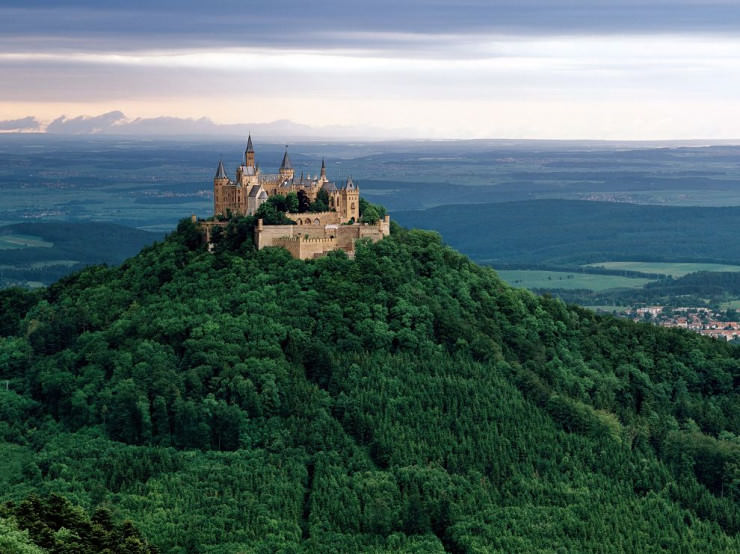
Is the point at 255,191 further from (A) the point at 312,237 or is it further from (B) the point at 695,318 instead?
(B) the point at 695,318

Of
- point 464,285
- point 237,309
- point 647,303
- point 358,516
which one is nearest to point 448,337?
point 464,285

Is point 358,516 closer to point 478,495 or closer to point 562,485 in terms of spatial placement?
point 478,495

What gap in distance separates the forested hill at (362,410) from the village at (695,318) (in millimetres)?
55930

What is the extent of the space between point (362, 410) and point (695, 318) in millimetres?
96731

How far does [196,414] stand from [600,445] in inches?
884

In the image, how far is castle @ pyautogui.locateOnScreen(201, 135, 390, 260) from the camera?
8656 cm

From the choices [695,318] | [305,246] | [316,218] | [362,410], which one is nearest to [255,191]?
[316,218]

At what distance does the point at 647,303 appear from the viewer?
18175 centimetres

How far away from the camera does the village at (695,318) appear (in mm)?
147625

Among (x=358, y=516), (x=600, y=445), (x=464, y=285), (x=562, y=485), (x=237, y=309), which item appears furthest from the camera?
→ (x=464, y=285)

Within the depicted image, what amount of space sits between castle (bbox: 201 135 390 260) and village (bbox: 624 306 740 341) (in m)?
64.4

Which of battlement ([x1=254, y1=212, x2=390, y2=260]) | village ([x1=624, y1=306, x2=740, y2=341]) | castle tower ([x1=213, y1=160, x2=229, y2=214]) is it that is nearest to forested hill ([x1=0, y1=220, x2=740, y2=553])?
battlement ([x1=254, y1=212, x2=390, y2=260])

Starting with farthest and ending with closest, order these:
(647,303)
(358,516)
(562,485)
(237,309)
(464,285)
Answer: (647,303), (464,285), (237,309), (562,485), (358,516)

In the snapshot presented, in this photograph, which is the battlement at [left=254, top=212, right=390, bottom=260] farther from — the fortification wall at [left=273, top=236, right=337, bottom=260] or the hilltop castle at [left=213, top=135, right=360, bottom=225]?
the hilltop castle at [left=213, top=135, right=360, bottom=225]
